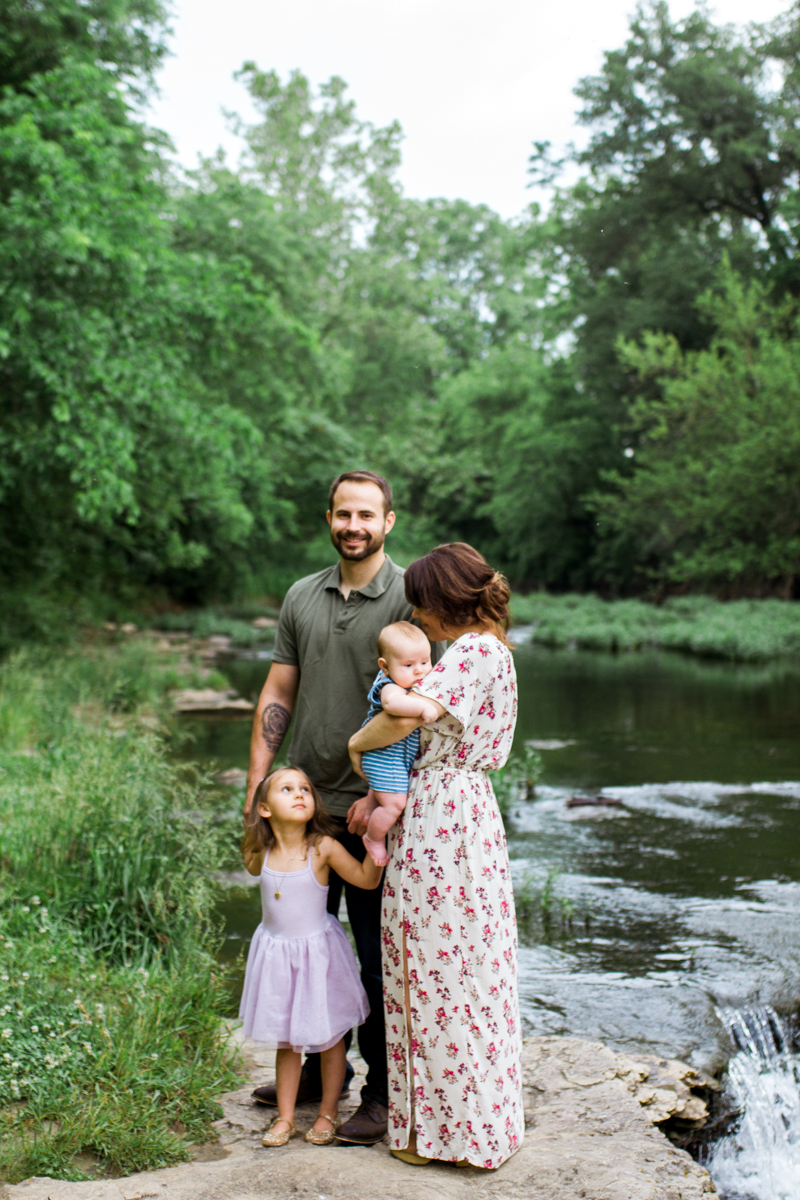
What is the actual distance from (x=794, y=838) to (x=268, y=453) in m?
17.4

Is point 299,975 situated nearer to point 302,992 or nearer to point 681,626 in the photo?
point 302,992

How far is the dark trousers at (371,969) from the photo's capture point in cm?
329

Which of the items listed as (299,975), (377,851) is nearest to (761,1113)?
(299,975)

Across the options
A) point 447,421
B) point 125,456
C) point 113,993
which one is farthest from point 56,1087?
point 447,421

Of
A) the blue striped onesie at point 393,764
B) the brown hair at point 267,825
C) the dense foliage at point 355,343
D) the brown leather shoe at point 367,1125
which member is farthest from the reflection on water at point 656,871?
the dense foliage at point 355,343

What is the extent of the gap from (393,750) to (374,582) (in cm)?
69

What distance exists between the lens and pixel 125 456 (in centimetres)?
1048

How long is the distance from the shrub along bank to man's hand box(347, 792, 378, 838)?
3.70ft

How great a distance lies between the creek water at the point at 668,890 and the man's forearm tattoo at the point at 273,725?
1.93 meters

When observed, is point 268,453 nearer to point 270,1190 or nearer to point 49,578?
point 49,578

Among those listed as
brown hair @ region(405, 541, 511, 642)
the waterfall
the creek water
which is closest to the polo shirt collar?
brown hair @ region(405, 541, 511, 642)

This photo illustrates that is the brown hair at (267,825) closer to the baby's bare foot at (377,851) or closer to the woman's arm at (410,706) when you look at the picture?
the baby's bare foot at (377,851)

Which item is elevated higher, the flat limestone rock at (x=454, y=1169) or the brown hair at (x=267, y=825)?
the brown hair at (x=267, y=825)

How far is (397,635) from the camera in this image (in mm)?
2992
